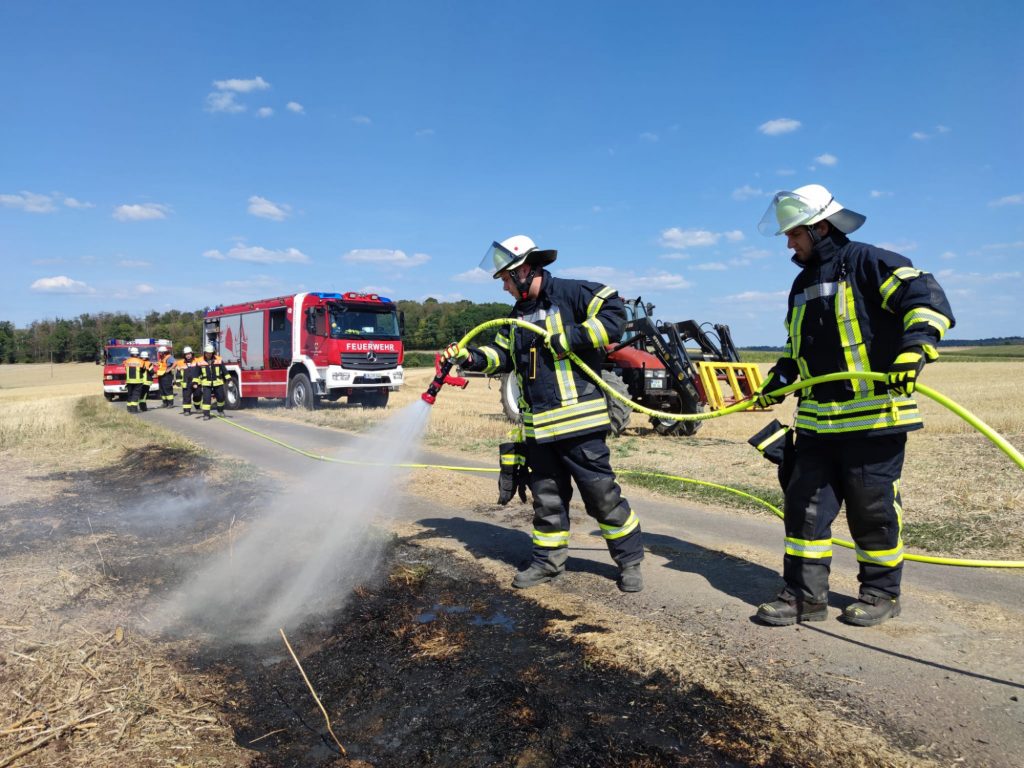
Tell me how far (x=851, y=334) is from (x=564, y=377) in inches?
64.6

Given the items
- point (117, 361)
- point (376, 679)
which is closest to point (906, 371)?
point (376, 679)

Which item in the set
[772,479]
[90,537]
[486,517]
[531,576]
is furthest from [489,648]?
[772,479]

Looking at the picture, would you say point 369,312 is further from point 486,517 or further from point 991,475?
point 991,475

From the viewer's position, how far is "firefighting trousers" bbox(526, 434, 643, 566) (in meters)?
4.24

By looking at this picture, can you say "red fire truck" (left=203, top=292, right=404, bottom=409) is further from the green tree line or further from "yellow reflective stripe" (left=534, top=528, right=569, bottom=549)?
the green tree line

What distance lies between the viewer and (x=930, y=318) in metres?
3.19

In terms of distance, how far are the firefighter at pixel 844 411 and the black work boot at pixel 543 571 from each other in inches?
50.4

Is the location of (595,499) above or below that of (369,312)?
below

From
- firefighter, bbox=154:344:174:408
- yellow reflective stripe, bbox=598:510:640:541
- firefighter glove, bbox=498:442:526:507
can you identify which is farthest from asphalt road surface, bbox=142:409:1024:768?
firefighter, bbox=154:344:174:408

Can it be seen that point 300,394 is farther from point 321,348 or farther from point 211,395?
point 211,395

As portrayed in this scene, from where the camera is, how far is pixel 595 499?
4.25m

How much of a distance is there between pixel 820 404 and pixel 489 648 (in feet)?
7.07

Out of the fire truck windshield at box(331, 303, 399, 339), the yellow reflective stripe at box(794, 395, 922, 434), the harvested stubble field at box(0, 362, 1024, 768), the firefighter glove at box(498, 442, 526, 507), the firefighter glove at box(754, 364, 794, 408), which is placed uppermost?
the fire truck windshield at box(331, 303, 399, 339)

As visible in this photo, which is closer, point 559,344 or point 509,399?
point 559,344
